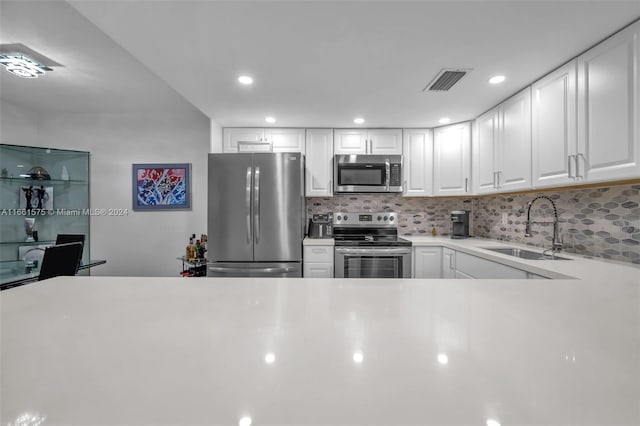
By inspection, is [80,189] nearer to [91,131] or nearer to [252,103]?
[91,131]

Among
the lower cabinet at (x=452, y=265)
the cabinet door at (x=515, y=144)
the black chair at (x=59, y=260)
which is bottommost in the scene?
the lower cabinet at (x=452, y=265)

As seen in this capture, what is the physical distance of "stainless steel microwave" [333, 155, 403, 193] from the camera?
10.5 feet

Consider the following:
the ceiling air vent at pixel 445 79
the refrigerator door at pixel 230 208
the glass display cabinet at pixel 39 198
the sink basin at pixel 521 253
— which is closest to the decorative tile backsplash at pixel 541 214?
the sink basin at pixel 521 253

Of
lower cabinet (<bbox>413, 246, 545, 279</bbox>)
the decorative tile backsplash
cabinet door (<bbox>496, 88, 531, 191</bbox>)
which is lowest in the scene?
lower cabinet (<bbox>413, 246, 545, 279</bbox>)

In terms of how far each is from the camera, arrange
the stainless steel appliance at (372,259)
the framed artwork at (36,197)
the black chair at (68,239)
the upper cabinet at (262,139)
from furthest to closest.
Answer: the framed artwork at (36,197), the upper cabinet at (262,139), the black chair at (68,239), the stainless steel appliance at (372,259)

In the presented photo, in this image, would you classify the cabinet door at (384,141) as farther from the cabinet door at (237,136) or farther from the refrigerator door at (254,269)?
the refrigerator door at (254,269)

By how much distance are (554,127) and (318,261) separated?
225cm

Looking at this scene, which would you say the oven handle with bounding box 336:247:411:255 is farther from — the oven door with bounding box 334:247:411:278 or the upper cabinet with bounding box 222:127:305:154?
the upper cabinet with bounding box 222:127:305:154

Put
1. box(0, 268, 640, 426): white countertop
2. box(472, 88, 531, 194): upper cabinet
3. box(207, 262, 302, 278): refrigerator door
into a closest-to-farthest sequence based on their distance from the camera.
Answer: box(0, 268, 640, 426): white countertop, box(472, 88, 531, 194): upper cabinet, box(207, 262, 302, 278): refrigerator door

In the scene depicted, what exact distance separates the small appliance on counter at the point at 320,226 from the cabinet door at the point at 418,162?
1.00m

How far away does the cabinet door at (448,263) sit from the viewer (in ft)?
9.03

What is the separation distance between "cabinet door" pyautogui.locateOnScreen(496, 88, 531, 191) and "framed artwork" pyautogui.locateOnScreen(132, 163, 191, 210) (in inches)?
146

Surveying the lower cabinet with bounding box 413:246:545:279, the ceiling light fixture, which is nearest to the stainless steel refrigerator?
the lower cabinet with bounding box 413:246:545:279

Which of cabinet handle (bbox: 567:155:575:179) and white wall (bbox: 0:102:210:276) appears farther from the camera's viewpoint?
white wall (bbox: 0:102:210:276)
